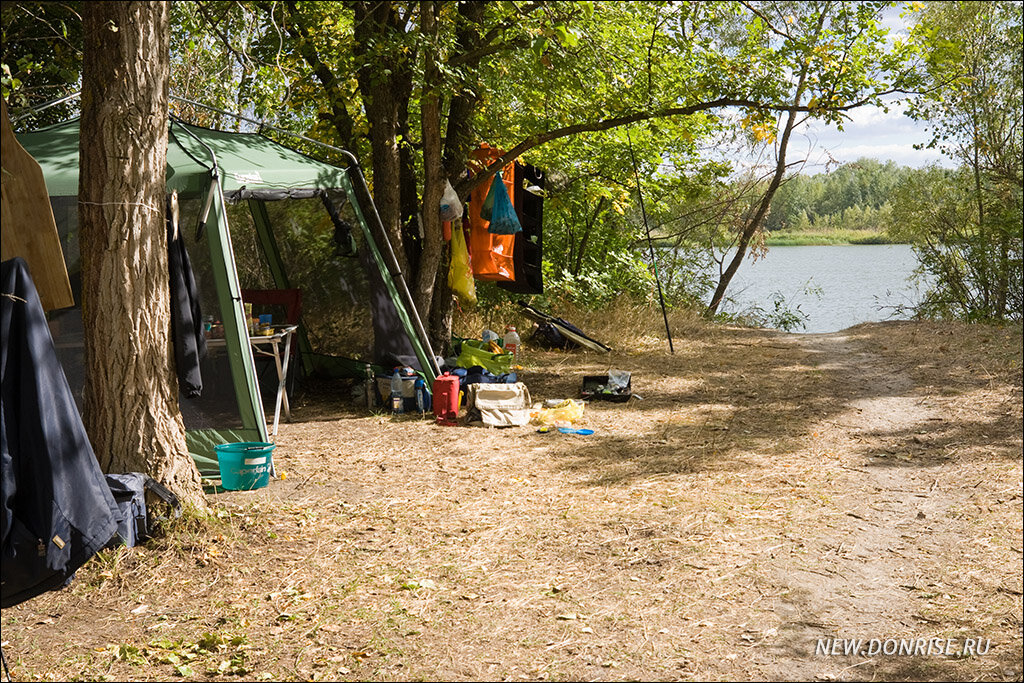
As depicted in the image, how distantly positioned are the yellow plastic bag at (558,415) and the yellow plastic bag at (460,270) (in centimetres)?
156

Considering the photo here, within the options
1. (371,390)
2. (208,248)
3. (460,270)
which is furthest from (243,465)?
(460,270)

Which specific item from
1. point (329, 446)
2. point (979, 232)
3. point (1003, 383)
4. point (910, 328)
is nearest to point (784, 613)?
point (329, 446)

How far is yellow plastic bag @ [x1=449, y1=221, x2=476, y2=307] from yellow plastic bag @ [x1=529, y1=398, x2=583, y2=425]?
1.56 metres

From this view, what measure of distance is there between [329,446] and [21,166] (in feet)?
10.8

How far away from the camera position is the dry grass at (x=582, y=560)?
2.92 m

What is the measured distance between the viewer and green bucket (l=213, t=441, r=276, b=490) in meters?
4.61

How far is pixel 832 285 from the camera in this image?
1969 cm

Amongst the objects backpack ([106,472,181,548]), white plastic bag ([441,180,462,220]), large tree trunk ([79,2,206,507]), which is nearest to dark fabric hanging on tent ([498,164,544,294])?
white plastic bag ([441,180,462,220])

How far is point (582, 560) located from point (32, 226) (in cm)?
241

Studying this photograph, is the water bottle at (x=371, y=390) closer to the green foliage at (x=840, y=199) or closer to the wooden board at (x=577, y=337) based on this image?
the wooden board at (x=577, y=337)

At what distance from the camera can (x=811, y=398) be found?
7074 millimetres

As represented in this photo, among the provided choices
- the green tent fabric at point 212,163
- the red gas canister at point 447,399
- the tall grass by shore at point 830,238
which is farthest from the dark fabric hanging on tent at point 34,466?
the tall grass by shore at point 830,238

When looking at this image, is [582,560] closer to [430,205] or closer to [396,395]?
[396,395]
